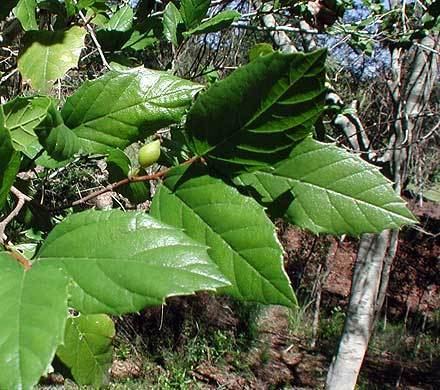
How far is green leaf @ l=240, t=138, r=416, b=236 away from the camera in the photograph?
1.63 feet

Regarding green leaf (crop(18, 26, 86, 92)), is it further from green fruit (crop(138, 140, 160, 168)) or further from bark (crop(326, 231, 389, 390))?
bark (crop(326, 231, 389, 390))

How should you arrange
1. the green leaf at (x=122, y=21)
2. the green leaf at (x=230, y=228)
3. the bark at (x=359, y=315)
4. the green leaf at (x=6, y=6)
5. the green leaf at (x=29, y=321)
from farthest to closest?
the bark at (x=359, y=315)
the green leaf at (x=122, y=21)
the green leaf at (x=6, y=6)
the green leaf at (x=230, y=228)
the green leaf at (x=29, y=321)

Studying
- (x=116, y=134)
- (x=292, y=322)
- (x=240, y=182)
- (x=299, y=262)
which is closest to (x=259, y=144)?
(x=240, y=182)

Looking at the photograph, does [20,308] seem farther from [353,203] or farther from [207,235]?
[353,203]

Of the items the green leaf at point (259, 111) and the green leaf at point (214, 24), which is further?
the green leaf at point (214, 24)

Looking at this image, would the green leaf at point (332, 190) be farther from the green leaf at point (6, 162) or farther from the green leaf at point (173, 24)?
the green leaf at point (173, 24)

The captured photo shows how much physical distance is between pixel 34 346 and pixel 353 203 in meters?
0.28

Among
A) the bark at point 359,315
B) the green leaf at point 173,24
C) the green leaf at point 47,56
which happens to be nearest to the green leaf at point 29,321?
the green leaf at point 47,56

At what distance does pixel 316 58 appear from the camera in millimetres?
395

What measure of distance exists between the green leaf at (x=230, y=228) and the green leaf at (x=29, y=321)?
13 centimetres

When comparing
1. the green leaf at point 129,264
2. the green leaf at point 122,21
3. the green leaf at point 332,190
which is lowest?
the green leaf at point 129,264

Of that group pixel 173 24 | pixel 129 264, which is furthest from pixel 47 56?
pixel 129 264

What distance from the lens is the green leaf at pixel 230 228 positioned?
0.44 metres

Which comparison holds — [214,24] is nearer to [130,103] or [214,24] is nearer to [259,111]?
[130,103]
